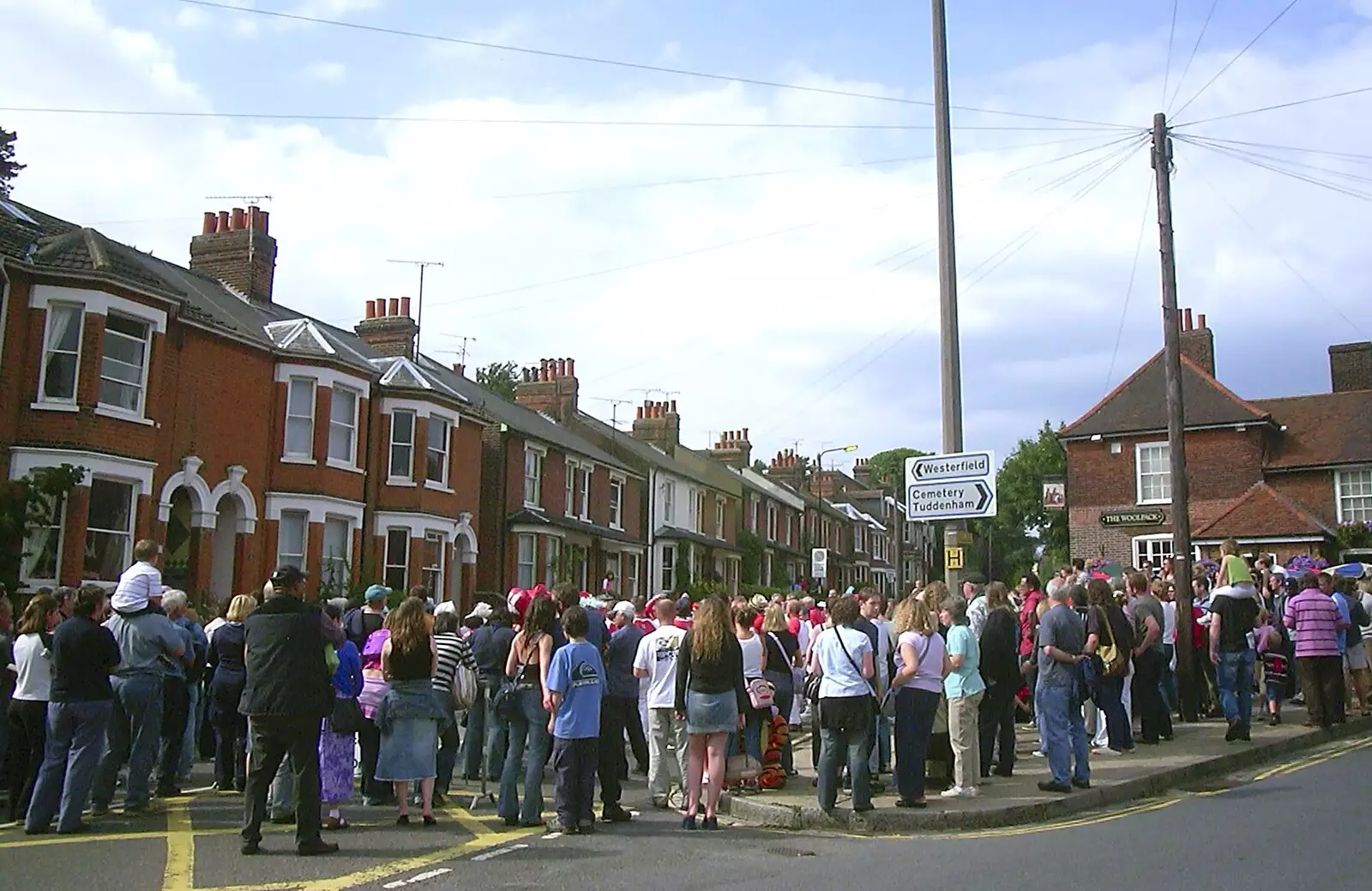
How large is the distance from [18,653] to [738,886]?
6375 millimetres

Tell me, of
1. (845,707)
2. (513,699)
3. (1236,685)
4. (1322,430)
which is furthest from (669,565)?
(845,707)

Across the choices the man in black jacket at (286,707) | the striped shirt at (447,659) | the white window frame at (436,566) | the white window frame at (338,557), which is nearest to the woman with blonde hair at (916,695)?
the striped shirt at (447,659)

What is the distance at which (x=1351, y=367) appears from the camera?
128 ft

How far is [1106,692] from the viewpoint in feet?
42.2

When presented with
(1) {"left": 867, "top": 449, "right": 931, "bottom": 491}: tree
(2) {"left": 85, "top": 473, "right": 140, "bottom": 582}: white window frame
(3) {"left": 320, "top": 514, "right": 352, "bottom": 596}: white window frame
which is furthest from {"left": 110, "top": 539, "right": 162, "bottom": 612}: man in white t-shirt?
(1) {"left": 867, "top": 449, "right": 931, "bottom": 491}: tree

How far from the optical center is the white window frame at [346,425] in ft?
87.8

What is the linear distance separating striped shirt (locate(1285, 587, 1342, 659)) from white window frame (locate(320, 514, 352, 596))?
1962cm

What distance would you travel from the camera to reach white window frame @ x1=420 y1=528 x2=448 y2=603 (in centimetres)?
2975

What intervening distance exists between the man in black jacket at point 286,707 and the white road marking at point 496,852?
1.06 meters

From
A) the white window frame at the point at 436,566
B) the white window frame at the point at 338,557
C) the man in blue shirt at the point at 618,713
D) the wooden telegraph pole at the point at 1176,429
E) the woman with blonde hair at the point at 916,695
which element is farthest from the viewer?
the white window frame at the point at 436,566

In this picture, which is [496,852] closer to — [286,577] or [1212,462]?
[286,577]

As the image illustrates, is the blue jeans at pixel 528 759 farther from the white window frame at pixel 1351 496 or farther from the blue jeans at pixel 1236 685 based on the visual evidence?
the white window frame at pixel 1351 496

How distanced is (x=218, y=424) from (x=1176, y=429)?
60.2 ft

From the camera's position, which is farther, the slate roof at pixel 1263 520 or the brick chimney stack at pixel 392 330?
the brick chimney stack at pixel 392 330
